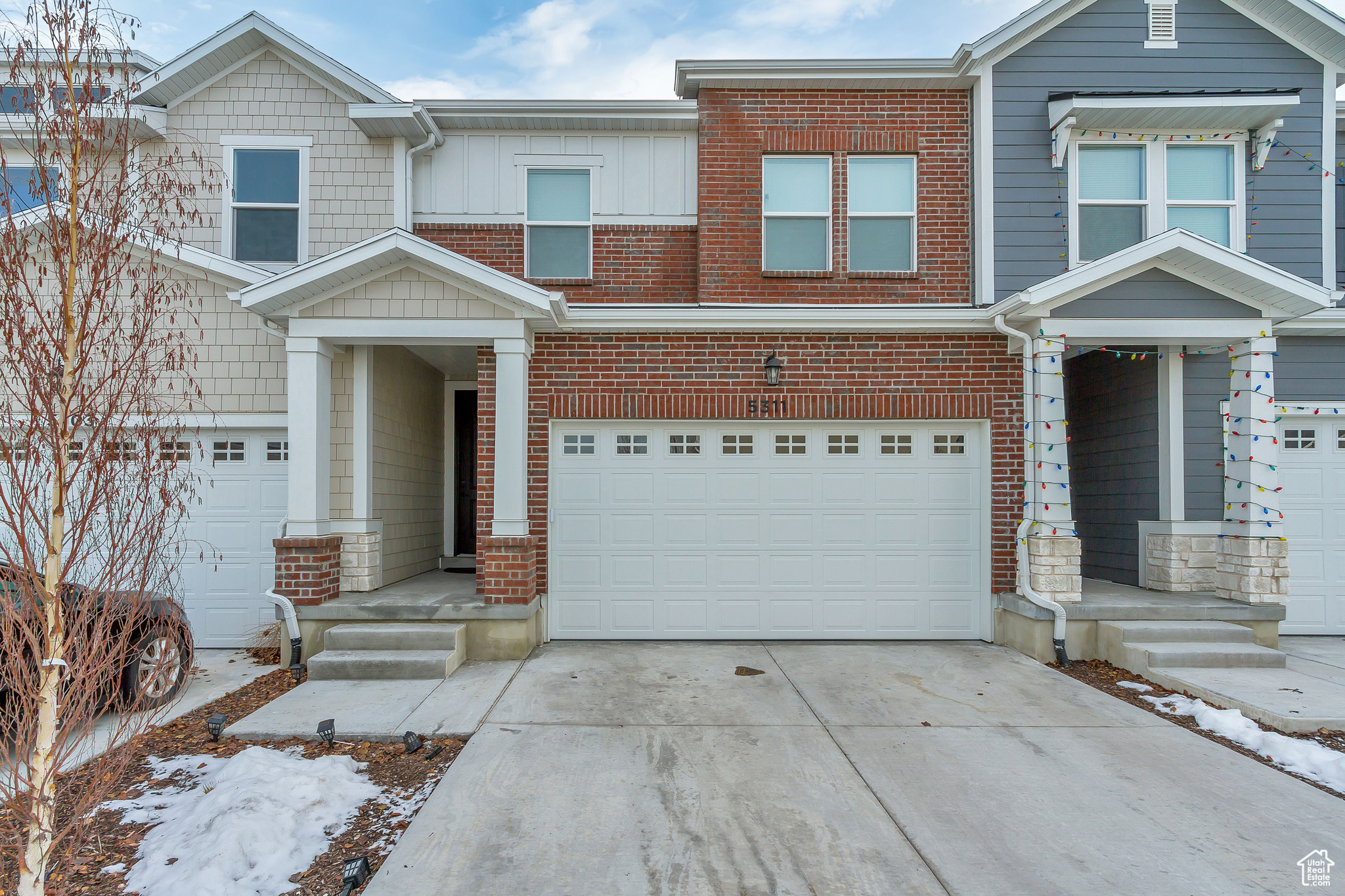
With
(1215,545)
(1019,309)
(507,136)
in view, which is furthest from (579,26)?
(1215,545)

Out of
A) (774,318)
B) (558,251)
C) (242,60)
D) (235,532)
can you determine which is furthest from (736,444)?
(242,60)

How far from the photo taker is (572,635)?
7293 mm

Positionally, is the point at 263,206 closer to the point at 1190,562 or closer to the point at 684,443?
the point at 684,443

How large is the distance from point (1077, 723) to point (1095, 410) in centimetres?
490

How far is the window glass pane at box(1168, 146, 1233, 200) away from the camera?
7.78 m

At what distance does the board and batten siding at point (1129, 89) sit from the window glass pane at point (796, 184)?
1.84 metres

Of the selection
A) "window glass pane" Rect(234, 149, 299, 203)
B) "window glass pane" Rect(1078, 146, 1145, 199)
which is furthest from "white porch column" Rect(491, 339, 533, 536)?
"window glass pane" Rect(1078, 146, 1145, 199)

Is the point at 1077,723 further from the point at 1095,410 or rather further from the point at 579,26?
the point at 579,26

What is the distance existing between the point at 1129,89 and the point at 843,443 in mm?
5105

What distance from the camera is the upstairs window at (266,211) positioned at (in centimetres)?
791

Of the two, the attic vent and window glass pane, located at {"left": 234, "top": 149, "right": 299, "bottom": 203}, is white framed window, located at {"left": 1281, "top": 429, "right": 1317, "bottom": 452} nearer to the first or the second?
the attic vent

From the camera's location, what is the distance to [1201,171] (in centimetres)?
780

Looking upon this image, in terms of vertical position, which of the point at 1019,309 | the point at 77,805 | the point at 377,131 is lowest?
the point at 77,805

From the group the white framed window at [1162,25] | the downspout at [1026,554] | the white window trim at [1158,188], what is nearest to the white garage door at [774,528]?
the downspout at [1026,554]
